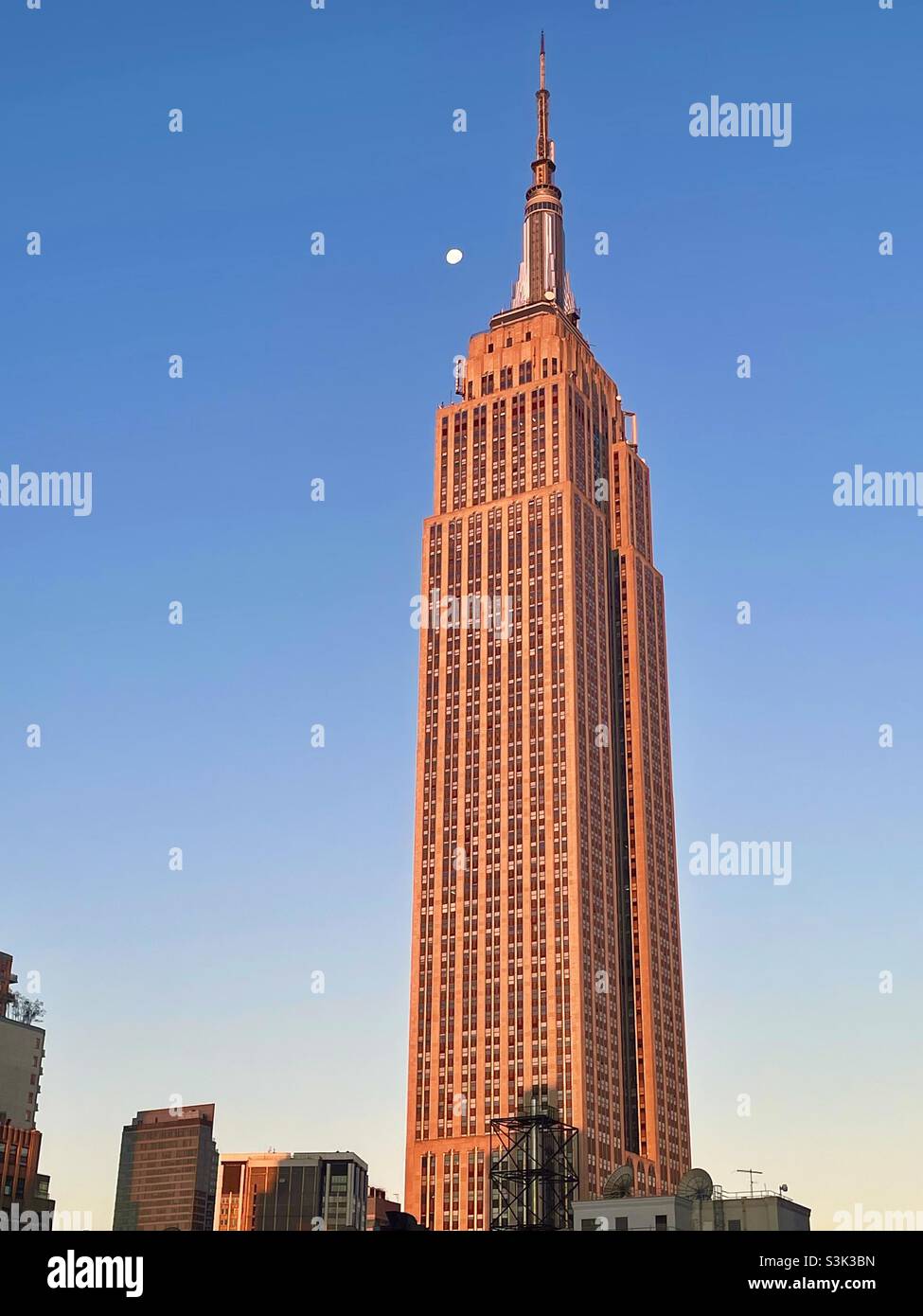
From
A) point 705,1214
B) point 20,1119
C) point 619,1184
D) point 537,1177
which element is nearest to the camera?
point 705,1214

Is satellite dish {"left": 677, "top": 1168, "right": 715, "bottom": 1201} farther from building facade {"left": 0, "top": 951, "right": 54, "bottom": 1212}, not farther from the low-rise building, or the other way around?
building facade {"left": 0, "top": 951, "right": 54, "bottom": 1212}

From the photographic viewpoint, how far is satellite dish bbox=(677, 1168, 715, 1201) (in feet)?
409

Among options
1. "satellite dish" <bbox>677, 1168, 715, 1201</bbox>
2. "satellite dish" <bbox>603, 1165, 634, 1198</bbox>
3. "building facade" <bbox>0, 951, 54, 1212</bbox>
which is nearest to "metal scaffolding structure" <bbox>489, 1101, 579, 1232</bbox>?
"satellite dish" <bbox>603, 1165, 634, 1198</bbox>

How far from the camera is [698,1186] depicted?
12531 centimetres

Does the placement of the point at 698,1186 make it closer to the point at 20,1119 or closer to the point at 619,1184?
the point at 619,1184

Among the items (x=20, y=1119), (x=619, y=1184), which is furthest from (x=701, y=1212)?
(x=20, y=1119)

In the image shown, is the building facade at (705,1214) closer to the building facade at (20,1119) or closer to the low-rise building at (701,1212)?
the low-rise building at (701,1212)

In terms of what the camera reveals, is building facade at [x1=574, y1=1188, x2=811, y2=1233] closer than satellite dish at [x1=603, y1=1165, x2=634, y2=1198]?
Yes

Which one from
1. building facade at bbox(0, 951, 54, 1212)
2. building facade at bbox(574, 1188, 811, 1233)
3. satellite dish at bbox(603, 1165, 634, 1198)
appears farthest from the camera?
building facade at bbox(0, 951, 54, 1212)

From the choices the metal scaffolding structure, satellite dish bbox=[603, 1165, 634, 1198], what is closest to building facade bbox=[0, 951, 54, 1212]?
the metal scaffolding structure

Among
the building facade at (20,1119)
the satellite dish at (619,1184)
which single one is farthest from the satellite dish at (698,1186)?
the building facade at (20,1119)

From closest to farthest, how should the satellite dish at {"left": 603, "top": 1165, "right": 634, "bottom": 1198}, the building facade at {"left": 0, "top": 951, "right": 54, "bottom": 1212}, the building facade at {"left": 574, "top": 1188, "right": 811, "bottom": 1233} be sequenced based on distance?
the building facade at {"left": 574, "top": 1188, "right": 811, "bottom": 1233}
the satellite dish at {"left": 603, "top": 1165, "right": 634, "bottom": 1198}
the building facade at {"left": 0, "top": 951, "right": 54, "bottom": 1212}

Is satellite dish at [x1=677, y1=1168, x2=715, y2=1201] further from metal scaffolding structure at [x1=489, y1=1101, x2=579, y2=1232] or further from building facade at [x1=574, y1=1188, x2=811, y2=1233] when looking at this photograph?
metal scaffolding structure at [x1=489, y1=1101, x2=579, y2=1232]
